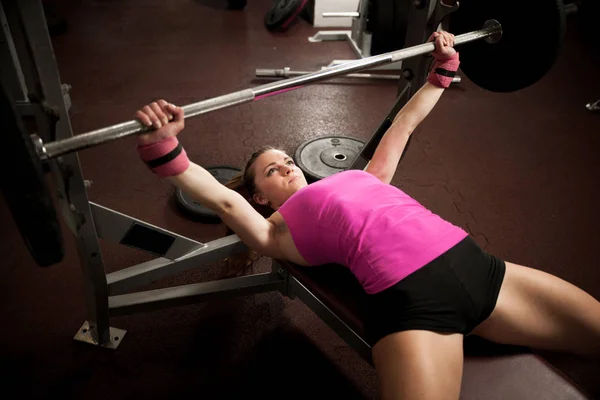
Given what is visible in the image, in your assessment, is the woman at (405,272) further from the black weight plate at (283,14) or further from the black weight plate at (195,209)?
the black weight plate at (283,14)

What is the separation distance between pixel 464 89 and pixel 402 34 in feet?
1.97

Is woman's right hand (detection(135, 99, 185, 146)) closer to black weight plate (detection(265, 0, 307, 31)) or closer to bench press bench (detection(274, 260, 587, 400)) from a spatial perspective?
bench press bench (detection(274, 260, 587, 400))

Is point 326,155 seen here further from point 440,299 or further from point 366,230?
point 440,299

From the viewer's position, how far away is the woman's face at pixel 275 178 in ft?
4.42

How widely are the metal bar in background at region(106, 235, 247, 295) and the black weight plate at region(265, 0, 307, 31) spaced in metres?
2.45

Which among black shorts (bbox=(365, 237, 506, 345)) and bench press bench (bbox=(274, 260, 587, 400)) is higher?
black shorts (bbox=(365, 237, 506, 345))

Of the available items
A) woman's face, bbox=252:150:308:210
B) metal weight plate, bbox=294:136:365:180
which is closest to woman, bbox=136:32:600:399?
woman's face, bbox=252:150:308:210

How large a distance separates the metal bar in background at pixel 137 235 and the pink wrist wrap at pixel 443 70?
0.86 meters

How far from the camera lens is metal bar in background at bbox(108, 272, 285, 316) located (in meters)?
1.43

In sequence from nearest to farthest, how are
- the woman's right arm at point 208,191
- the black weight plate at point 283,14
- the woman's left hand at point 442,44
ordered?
1. the woman's right arm at point 208,191
2. the woman's left hand at point 442,44
3. the black weight plate at point 283,14

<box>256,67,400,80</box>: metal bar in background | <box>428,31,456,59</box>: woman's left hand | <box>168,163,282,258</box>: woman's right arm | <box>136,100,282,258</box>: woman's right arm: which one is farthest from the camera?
<box>256,67,400,80</box>: metal bar in background

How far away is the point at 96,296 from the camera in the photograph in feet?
4.41

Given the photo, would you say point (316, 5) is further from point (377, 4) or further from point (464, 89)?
point (464, 89)

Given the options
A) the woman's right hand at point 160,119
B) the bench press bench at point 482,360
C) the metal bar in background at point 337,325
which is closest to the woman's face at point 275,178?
the bench press bench at point 482,360
